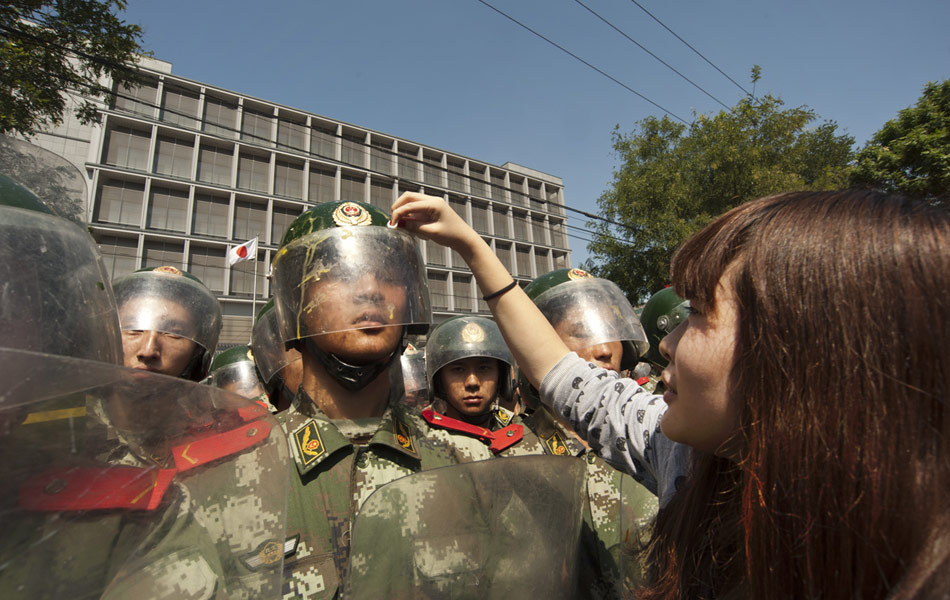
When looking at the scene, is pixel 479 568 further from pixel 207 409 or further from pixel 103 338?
pixel 103 338

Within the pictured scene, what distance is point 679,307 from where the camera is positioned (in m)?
4.90

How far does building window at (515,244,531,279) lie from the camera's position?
39.3 m

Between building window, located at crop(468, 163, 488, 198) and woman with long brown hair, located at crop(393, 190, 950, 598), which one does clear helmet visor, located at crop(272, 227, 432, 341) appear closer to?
woman with long brown hair, located at crop(393, 190, 950, 598)

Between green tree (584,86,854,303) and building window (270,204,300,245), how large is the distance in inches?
828

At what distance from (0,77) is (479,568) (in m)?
9.30

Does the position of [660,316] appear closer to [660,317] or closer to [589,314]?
[660,317]

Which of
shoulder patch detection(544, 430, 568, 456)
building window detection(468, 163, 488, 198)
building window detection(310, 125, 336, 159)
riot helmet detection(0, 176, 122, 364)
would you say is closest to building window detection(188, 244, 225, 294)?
building window detection(310, 125, 336, 159)

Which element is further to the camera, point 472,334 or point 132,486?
point 472,334

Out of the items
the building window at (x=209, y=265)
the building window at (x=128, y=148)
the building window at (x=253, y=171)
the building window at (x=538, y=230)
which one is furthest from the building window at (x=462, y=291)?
the building window at (x=128, y=148)

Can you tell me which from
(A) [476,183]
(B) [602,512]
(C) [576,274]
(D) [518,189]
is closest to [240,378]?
(C) [576,274]

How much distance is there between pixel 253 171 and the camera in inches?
1175

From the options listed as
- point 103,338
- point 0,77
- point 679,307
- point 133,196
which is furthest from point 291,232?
point 133,196

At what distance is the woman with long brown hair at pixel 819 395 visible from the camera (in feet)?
2.30

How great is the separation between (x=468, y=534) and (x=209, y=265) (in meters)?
30.0
